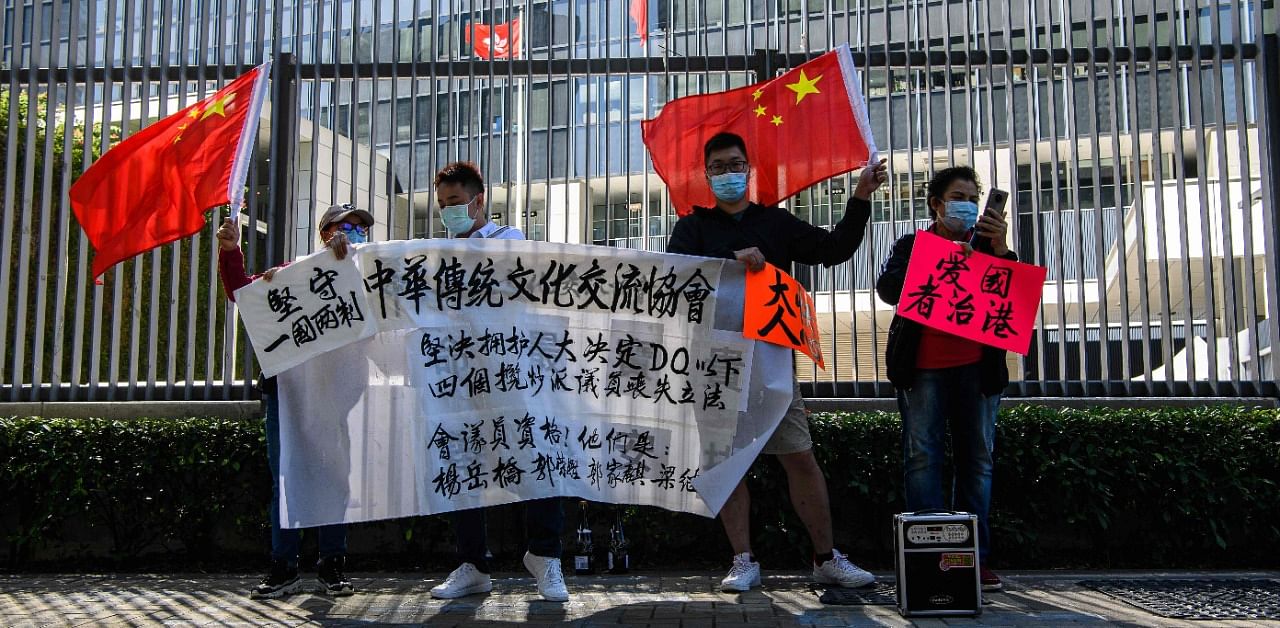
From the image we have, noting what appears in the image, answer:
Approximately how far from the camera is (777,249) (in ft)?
17.4

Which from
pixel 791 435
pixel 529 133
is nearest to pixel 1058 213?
pixel 791 435

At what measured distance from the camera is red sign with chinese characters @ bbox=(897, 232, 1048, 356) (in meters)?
5.12

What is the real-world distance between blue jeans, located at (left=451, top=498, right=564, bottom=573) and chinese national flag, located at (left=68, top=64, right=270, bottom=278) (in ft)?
5.61

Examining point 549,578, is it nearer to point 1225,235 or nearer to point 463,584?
point 463,584

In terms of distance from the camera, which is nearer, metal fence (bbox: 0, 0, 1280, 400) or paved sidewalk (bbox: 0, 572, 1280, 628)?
paved sidewalk (bbox: 0, 572, 1280, 628)

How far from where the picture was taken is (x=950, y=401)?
5.21 meters

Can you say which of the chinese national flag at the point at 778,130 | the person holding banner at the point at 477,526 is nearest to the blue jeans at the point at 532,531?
the person holding banner at the point at 477,526

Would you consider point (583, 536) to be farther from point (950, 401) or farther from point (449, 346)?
point (950, 401)

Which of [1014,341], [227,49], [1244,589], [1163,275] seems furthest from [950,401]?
[227,49]

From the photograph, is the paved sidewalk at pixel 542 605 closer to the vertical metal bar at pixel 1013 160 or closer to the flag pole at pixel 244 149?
the vertical metal bar at pixel 1013 160

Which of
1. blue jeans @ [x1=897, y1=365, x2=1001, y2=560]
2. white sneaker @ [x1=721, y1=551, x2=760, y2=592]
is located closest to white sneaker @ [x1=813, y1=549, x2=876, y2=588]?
white sneaker @ [x1=721, y1=551, x2=760, y2=592]

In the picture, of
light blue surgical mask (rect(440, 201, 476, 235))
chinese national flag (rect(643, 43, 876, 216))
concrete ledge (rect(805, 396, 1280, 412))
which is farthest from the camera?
concrete ledge (rect(805, 396, 1280, 412))

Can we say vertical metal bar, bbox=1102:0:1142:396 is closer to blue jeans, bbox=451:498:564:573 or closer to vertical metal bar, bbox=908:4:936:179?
vertical metal bar, bbox=908:4:936:179

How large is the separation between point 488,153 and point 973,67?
3018mm
